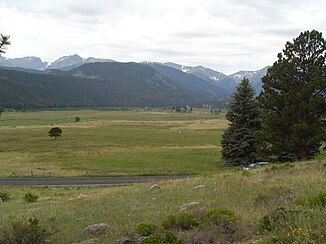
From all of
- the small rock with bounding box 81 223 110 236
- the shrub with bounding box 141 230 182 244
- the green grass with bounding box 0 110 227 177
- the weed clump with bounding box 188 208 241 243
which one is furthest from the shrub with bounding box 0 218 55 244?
the green grass with bounding box 0 110 227 177

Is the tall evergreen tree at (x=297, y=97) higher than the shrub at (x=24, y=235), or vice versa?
the tall evergreen tree at (x=297, y=97)

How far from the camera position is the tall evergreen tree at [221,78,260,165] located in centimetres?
4441

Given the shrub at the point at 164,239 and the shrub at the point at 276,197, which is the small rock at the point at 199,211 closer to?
the shrub at the point at 276,197

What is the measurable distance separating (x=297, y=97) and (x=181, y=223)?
22965 millimetres

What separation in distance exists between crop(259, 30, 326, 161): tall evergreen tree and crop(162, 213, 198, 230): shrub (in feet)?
70.1

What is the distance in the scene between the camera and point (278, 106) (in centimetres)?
3156

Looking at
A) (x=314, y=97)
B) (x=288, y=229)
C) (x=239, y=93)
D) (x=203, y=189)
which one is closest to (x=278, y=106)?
(x=314, y=97)

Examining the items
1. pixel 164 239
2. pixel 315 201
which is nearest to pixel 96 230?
pixel 164 239

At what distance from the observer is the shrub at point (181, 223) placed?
32.5ft

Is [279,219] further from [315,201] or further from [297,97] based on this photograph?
[297,97]

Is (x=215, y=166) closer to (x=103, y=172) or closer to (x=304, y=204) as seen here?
(x=103, y=172)

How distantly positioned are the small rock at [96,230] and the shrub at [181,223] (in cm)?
→ 177

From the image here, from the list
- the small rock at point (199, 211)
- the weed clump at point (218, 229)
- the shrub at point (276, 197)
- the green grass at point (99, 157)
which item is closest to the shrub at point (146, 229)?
the weed clump at point (218, 229)

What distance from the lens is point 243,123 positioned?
45000 millimetres
